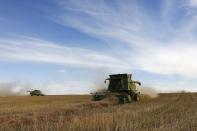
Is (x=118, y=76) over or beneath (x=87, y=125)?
over

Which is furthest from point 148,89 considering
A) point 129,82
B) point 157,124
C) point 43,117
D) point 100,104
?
point 157,124

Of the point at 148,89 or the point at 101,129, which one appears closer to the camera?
the point at 101,129

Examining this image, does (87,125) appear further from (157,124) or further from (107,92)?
(107,92)

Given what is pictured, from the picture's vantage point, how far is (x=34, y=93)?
2977 inches

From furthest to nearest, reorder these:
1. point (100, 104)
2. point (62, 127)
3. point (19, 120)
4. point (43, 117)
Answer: point (100, 104) < point (43, 117) < point (19, 120) < point (62, 127)

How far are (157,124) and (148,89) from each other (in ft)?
112

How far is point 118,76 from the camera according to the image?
3703cm

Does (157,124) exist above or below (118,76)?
below

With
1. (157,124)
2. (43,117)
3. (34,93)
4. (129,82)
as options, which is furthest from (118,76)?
(34,93)

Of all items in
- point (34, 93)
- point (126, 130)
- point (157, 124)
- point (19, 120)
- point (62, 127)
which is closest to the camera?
point (126, 130)

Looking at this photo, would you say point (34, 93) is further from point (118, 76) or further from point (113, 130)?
point (113, 130)

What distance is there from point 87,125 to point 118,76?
22.6 meters

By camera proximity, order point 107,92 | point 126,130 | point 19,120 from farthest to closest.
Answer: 1. point 107,92
2. point 19,120
3. point 126,130

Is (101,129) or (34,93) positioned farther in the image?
(34,93)
